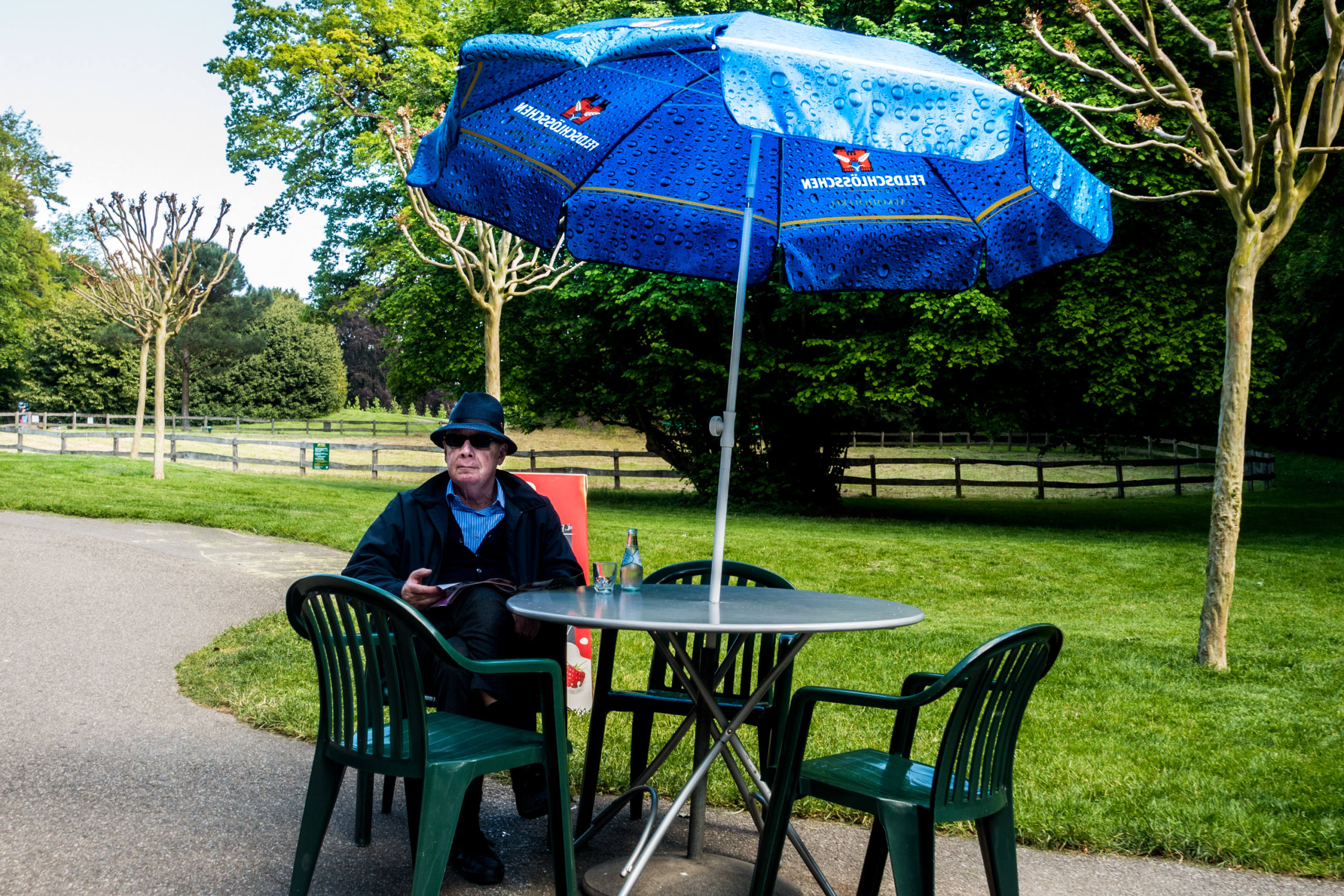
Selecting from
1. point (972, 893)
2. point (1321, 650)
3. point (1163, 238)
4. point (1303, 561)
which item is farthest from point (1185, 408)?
point (972, 893)

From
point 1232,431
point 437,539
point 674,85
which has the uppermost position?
point 674,85

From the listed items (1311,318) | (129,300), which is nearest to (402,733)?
(129,300)

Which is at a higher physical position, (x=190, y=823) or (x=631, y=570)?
(x=631, y=570)

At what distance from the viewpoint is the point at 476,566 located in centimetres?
423

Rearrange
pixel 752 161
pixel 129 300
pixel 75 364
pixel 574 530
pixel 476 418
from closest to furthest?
pixel 752 161
pixel 476 418
pixel 574 530
pixel 129 300
pixel 75 364

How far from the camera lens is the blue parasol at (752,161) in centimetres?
291

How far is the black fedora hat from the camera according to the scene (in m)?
4.26

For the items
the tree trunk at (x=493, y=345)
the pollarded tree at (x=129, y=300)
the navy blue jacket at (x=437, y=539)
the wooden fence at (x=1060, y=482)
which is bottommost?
the wooden fence at (x=1060, y=482)

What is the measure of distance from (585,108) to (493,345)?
8962 millimetres

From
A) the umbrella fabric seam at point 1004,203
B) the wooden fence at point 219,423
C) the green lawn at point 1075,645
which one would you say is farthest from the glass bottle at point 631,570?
the wooden fence at point 219,423

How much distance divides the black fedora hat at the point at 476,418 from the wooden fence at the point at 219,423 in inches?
1787

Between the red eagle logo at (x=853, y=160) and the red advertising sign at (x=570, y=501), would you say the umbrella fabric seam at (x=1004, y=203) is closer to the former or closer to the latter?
the red eagle logo at (x=853, y=160)

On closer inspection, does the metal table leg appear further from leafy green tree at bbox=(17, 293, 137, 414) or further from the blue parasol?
leafy green tree at bbox=(17, 293, 137, 414)

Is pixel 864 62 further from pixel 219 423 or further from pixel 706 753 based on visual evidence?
pixel 219 423
